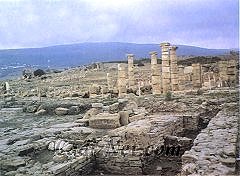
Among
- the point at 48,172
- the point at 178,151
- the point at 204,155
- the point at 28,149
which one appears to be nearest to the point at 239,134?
the point at 178,151

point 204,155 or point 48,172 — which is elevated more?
point 204,155

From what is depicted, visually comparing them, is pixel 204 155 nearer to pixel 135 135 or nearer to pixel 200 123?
pixel 135 135

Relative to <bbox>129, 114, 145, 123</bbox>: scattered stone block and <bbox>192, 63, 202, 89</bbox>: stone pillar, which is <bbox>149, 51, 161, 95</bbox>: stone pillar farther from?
<bbox>129, 114, 145, 123</bbox>: scattered stone block

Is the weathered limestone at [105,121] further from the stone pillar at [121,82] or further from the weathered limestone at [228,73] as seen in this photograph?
the weathered limestone at [228,73]

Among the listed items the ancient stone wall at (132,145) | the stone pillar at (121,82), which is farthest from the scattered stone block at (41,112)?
the ancient stone wall at (132,145)

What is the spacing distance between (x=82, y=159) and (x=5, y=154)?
2.52m

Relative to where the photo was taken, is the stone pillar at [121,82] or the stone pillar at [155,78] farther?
the stone pillar at [121,82]

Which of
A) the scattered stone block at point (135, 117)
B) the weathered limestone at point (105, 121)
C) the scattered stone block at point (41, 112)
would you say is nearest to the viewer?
the weathered limestone at point (105, 121)

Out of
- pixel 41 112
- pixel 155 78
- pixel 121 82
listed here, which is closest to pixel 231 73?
pixel 155 78

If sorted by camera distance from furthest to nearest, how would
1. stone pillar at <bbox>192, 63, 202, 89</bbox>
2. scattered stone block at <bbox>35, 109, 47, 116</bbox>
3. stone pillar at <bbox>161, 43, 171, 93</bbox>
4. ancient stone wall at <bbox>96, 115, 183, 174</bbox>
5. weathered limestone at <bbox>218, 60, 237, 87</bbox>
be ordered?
stone pillar at <bbox>192, 63, 202, 89</bbox>, weathered limestone at <bbox>218, 60, 237, 87</bbox>, stone pillar at <bbox>161, 43, 171, 93</bbox>, scattered stone block at <bbox>35, 109, 47, 116</bbox>, ancient stone wall at <bbox>96, 115, 183, 174</bbox>

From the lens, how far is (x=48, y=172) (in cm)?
860

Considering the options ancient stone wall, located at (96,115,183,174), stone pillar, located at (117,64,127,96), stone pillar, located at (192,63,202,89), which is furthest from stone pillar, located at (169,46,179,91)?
ancient stone wall, located at (96,115,183,174)

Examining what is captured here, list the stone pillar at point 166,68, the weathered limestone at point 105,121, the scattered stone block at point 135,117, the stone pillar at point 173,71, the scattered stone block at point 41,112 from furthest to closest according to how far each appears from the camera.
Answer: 1. the stone pillar at point 173,71
2. the stone pillar at point 166,68
3. the scattered stone block at point 41,112
4. the scattered stone block at point 135,117
5. the weathered limestone at point 105,121

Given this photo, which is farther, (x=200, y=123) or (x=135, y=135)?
(x=200, y=123)
